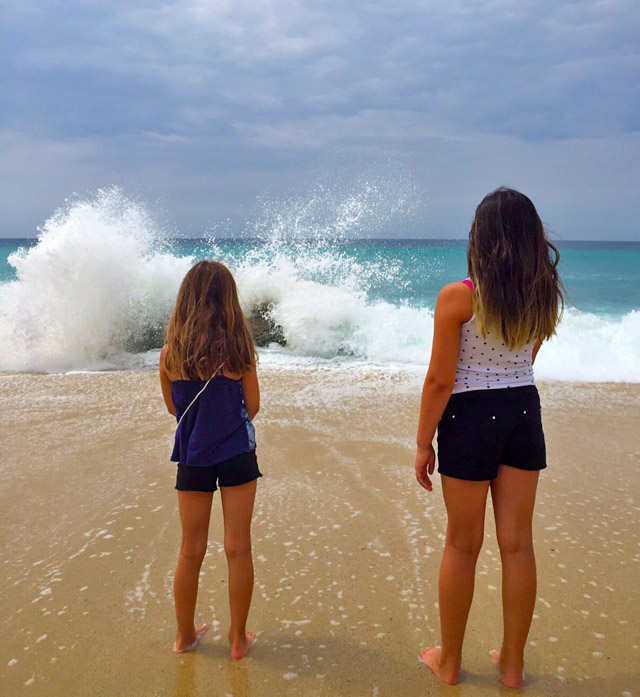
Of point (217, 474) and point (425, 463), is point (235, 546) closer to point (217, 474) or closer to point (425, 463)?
point (217, 474)

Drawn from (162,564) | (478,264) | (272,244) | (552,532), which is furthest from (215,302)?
(272,244)

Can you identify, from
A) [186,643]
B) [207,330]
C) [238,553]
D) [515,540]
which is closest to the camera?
[515,540]

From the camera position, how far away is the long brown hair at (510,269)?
6.72ft

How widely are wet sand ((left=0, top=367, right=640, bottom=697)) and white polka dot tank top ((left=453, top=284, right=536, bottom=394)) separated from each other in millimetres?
1180

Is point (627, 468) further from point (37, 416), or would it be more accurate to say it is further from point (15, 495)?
point (37, 416)

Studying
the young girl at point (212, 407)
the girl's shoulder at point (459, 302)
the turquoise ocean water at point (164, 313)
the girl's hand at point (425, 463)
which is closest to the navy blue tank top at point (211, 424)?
the young girl at point (212, 407)

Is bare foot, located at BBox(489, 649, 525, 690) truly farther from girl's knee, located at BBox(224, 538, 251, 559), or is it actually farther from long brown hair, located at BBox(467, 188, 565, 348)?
long brown hair, located at BBox(467, 188, 565, 348)

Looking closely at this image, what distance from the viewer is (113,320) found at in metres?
9.98

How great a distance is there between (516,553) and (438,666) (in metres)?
0.59

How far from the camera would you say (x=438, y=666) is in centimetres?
236

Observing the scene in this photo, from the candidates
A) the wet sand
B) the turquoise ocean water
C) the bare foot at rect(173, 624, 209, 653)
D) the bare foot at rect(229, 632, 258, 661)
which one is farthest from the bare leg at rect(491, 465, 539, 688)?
the turquoise ocean water

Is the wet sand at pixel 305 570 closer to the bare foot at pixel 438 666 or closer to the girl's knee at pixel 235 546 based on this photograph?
the bare foot at pixel 438 666

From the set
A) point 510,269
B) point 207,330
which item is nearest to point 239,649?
point 207,330

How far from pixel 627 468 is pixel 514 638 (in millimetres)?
2747
